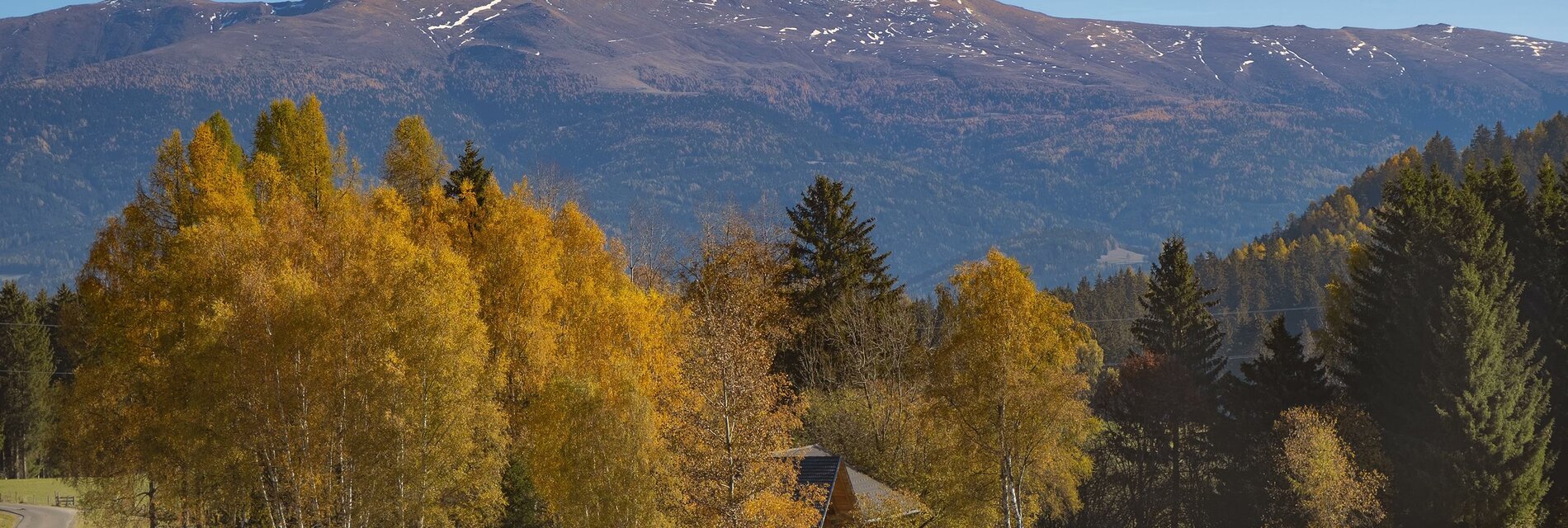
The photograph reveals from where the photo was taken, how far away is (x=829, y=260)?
77.2 m

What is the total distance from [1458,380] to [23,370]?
88.5 meters

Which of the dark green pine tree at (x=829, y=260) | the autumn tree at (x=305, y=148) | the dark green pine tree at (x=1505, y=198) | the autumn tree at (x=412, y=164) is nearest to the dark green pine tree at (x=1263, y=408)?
the dark green pine tree at (x=1505, y=198)

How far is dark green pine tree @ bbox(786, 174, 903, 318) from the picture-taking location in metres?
76.3

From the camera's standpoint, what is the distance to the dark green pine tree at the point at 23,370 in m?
104

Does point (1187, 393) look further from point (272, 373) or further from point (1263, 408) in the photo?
point (272, 373)

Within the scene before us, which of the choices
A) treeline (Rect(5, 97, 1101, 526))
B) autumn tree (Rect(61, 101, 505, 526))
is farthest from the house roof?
autumn tree (Rect(61, 101, 505, 526))

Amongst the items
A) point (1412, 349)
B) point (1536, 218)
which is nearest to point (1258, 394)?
point (1412, 349)

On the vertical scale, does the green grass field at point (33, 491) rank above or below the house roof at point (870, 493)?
below

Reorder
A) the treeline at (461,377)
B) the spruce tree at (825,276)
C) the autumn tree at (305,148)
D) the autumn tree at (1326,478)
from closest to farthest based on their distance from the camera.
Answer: the treeline at (461,377), the autumn tree at (1326,478), the autumn tree at (305,148), the spruce tree at (825,276)

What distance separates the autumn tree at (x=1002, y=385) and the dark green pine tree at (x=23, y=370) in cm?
6427

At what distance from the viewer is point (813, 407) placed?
69.1 m

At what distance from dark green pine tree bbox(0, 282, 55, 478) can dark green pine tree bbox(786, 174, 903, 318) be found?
5150cm

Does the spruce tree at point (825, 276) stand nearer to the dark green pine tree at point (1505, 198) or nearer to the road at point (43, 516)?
the dark green pine tree at point (1505, 198)

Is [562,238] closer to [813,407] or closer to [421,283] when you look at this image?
[813,407]
